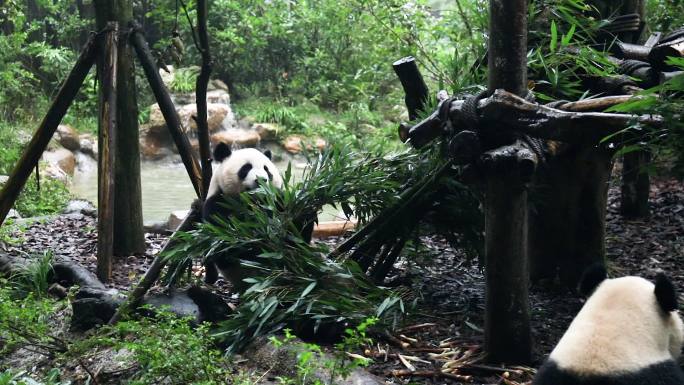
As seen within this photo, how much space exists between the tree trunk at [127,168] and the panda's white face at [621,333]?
167 inches

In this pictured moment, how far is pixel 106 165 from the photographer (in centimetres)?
514

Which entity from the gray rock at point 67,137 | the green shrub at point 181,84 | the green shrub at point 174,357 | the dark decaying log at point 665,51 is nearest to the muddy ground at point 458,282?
the green shrub at point 174,357

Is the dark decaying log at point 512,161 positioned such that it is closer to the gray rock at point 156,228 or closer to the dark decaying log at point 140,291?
the dark decaying log at point 140,291

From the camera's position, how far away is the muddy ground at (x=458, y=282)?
360 centimetres

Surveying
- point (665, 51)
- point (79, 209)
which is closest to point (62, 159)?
point (79, 209)

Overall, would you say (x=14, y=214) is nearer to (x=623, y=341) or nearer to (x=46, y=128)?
(x=46, y=128)

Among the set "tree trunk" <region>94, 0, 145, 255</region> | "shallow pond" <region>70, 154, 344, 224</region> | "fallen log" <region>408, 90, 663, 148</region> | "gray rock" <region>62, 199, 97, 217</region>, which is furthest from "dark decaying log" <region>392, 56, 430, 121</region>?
"gray rock" <region>62, 199, 97, 217</region>

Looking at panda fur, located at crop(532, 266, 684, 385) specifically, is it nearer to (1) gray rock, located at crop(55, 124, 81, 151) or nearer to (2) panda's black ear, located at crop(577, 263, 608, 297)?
(2) panda's black ear, located at crop(577, 263, 608, 297)

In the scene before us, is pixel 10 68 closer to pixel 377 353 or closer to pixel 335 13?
pixel 335 13

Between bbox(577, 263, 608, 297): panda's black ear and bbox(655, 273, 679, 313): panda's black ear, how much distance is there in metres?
0.21

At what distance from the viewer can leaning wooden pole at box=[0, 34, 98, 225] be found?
542 centimetres

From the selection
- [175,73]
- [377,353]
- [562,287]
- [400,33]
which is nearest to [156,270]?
[377,353]

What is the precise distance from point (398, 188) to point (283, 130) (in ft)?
35.6

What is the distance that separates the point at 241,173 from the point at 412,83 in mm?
1389
